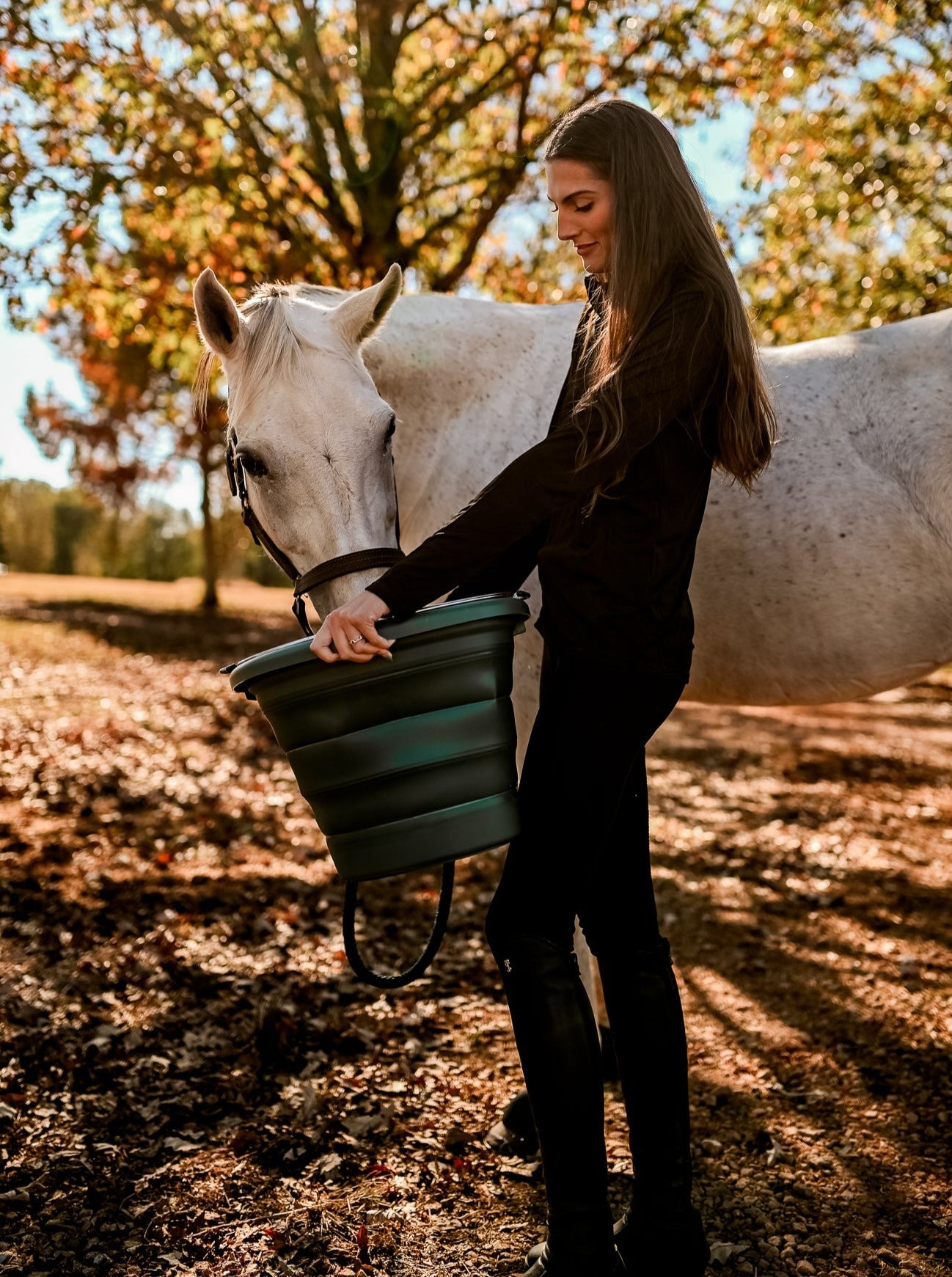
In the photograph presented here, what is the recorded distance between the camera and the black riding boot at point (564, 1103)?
6.15 ft

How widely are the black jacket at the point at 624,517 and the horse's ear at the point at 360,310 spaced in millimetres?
953

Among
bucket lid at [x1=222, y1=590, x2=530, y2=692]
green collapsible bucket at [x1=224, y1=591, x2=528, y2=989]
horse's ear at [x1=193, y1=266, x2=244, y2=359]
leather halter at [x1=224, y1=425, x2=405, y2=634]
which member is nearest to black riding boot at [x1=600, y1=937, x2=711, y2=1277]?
green collapsible bucket at [x1=224, y1=591, x2=528, y2=989]

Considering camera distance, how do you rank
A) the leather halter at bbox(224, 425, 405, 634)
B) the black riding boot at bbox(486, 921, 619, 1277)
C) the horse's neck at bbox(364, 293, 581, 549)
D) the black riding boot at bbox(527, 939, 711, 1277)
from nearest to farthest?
the black riding boot at bbox(486, 921, 619, 1277) → the black riding boot at bbox(527, 939, 711, 1277) → the leather halter at bbox(224, 425, 405, 634) → the horse's neck at bbox(364, 293, 581, 549)

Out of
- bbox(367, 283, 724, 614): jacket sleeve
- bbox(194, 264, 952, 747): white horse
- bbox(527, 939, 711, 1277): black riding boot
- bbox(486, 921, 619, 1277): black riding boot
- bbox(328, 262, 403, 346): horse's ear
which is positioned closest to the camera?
bbox(367, 283, 724, 614): jacket sleeve

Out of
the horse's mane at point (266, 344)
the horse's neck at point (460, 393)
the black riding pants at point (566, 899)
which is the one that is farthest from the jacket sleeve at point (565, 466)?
the horse's neck at point (460, 393)

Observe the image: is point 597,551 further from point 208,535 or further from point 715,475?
point 208,535

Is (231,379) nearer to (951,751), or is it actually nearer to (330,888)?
(330,888)

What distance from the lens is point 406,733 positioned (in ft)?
6.09

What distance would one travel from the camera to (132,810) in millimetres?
6172

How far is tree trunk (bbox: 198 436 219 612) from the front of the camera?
18969 millimetres

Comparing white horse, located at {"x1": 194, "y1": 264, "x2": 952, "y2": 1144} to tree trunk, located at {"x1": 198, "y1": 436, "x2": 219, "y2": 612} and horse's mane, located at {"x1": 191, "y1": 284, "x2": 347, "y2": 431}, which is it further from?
tree trunk, located at {"x1": 198, "y1": 436, "x2": 219, "y2": 612}

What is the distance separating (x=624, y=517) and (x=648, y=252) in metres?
0.49

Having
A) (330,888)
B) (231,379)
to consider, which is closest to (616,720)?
(231,379)

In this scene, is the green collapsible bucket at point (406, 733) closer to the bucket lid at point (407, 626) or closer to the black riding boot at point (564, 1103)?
the bucket lid at point (407, 626)
